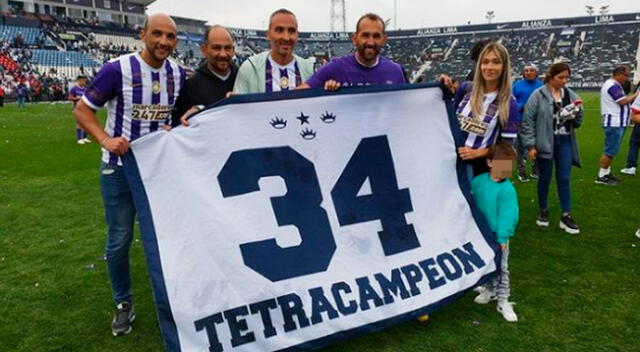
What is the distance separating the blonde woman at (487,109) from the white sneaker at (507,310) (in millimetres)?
990

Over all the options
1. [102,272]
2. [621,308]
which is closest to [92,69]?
[102,272]

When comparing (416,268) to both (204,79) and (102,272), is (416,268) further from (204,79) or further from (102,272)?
(102,272)

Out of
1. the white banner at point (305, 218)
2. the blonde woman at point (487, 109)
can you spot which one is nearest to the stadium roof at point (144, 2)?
the white banner at point (305, 218)

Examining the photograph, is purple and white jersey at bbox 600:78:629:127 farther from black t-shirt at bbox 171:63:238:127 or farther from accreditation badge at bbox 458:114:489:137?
black t-shirt at bbox 171:63:238:127

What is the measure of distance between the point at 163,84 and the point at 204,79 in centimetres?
35

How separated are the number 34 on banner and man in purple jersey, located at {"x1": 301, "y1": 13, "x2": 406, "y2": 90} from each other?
1.45 ft

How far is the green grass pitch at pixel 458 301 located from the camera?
316 cm

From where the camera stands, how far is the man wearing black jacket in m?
3.28

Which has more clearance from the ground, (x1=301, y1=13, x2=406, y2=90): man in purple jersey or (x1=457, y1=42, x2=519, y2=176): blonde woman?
(x1=301, y1=13, x2=406, y2=90): man in purple jersey

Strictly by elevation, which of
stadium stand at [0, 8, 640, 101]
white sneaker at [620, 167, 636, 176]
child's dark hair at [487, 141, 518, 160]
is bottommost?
white sneaker at [620, 167, 636, 176]

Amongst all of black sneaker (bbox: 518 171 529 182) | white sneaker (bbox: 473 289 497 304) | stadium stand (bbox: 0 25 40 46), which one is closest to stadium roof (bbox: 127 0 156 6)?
stadium stand (bbox: 0 25 40 46)

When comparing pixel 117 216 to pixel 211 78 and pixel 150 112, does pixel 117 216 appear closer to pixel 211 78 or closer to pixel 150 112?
pixel 150 112

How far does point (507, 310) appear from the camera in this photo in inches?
135

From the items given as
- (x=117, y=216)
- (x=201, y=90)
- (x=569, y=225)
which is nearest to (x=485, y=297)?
(x=569, y=225)
